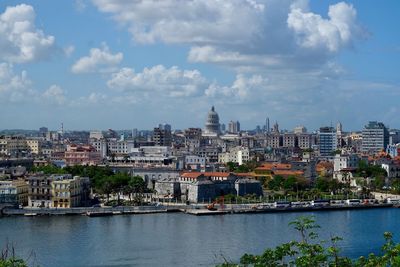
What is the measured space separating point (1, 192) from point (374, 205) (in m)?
14.3

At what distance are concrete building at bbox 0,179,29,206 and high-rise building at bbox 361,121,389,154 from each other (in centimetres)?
3866

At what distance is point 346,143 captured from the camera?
70.6m

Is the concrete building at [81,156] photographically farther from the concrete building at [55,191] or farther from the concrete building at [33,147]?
the concrete building at [55,191]

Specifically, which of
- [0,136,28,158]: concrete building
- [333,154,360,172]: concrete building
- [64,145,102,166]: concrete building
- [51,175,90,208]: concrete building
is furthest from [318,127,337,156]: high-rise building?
[51,175,90,208]: concrete building

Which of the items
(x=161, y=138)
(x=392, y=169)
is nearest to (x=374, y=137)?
(x=161, y=138)

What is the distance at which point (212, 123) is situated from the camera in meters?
78.9

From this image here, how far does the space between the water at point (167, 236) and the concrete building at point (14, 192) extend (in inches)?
93.2

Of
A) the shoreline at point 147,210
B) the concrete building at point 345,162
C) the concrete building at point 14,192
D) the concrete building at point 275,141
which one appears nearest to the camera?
the shoreline at point 147,210

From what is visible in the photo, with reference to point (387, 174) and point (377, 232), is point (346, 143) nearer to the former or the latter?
point (387, 174)

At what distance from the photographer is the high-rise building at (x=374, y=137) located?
62062 millimetres

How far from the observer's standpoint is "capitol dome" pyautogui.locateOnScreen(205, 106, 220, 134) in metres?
78.2


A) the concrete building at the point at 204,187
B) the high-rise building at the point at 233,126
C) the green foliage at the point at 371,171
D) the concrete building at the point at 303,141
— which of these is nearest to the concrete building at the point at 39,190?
the concrete building at the point at 204,187

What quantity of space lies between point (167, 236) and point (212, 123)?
2304 inches

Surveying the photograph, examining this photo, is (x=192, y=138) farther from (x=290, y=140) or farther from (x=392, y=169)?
(x=392, y=169)
